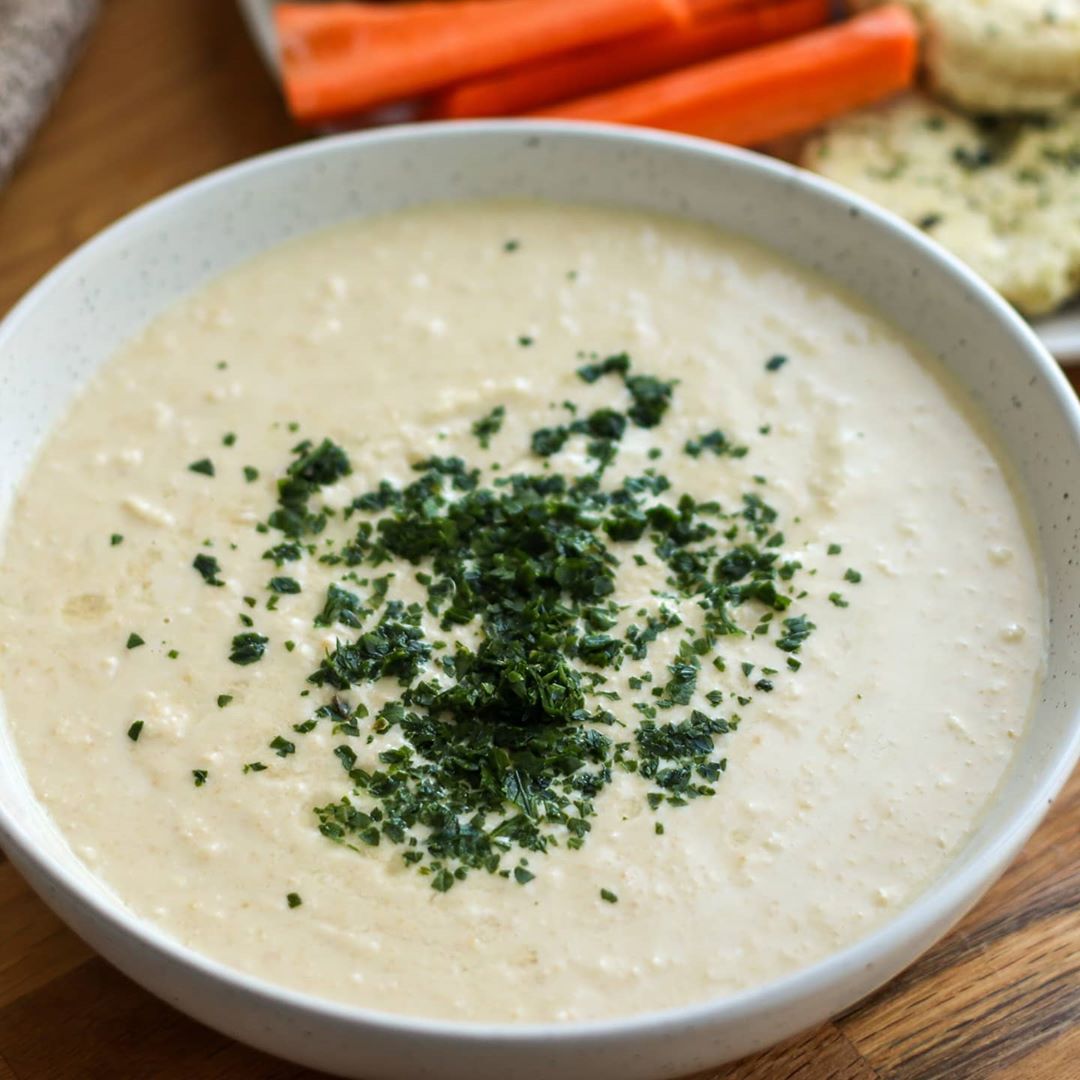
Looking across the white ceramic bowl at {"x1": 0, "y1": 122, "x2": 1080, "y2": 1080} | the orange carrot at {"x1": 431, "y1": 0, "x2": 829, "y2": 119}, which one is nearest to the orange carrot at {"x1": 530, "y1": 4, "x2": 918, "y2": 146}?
the orange carrot at {"x1": 431, "y1": 0, "x2": 829, "y2": 119}

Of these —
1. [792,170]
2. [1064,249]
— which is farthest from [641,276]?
[1064,249]

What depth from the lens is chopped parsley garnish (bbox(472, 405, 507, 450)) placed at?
8.89 feet

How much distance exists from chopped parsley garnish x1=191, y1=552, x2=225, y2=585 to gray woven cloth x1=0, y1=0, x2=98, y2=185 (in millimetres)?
1556

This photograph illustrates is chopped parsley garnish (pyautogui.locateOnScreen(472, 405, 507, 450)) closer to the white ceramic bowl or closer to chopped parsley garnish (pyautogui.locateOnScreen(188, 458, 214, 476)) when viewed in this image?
chopped parsley garnish (pyautogui.locateOnScreen(188, 458, 214, 476))

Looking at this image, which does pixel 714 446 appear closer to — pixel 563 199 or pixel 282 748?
pixel 563 199

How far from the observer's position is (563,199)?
317cm

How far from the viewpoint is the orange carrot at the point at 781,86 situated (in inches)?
142

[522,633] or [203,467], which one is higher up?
[203,467]

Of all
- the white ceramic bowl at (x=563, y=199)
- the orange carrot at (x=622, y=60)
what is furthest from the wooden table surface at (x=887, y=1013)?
the orange carrot at (x=622, y=60)

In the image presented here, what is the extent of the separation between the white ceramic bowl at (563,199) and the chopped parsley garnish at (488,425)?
67 cm

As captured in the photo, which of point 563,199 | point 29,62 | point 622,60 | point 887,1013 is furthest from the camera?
point 622,60

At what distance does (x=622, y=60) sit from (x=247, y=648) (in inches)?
84.8

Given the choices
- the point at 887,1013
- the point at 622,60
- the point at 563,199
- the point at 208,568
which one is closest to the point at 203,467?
the point at 208,568

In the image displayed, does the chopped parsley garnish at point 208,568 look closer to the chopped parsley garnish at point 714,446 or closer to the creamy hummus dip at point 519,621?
the creamy hummus dip at point 519,621
